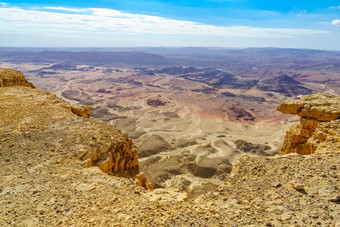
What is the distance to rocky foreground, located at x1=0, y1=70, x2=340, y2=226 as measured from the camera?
535cm

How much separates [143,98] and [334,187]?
65097 millimetres

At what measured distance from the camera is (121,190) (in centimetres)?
665

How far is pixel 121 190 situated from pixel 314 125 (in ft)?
33.8

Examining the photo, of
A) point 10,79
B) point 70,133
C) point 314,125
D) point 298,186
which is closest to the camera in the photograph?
point 298,186

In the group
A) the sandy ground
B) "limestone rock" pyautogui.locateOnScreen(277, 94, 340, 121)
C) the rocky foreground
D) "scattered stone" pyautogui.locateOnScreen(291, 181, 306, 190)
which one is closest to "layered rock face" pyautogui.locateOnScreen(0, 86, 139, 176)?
the rocky foreground

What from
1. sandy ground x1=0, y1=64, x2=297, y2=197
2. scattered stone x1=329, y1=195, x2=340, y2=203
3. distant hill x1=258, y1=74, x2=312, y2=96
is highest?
scattered stone x1=329, y1=195, x2=340, y2=203

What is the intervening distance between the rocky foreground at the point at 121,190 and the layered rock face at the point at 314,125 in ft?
0.70

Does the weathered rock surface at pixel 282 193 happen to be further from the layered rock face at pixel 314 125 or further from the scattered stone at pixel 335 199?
the layered rock face at pixel 314 125

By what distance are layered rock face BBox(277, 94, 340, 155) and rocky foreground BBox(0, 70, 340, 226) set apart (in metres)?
0.21

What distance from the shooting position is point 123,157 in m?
10.5

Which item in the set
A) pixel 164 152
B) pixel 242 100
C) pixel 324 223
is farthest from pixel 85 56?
pixel 324 223

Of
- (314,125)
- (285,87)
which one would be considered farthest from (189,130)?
(285,87)

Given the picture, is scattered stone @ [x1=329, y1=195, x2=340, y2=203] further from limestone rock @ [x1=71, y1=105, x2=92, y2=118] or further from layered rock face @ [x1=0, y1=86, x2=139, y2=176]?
limestone rock @ [x1=71, y1=105, x2=92, y2=118]

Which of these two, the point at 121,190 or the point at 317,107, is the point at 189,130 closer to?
the point at 317,107
